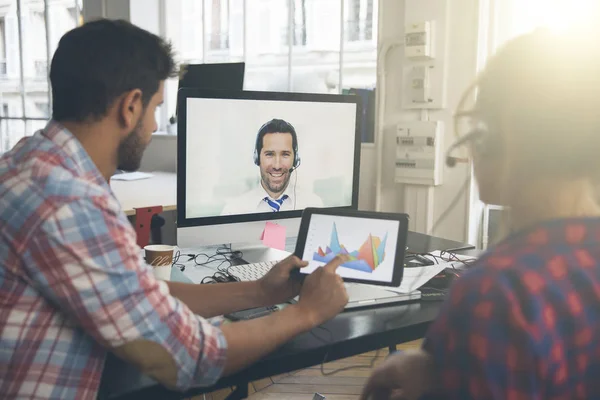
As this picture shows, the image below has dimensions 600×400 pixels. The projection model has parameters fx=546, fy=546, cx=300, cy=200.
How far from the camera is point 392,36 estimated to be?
2.72 m

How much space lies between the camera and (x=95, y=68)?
3.00 ft

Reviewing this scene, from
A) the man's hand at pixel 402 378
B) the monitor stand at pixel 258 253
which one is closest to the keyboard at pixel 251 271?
the monitor stand at pixel 258 253

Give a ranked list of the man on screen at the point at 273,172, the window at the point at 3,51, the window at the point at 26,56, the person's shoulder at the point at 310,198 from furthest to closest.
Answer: the window at the point at 3,51 < the window at the point at 26,56 < the person's shoulder at the point at 310,198 < the man on screen at the point at 273,172

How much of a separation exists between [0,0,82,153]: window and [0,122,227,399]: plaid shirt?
4.26m

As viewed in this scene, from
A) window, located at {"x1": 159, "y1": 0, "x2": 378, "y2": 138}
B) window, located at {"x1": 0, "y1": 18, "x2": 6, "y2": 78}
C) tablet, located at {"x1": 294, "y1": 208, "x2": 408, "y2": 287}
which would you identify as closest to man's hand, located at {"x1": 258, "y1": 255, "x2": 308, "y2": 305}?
tablet, located at {"x1": 294, "y1": 208, "x2": 408, "y2": 287}

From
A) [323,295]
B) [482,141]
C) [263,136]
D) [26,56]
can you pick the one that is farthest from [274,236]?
[26,56]

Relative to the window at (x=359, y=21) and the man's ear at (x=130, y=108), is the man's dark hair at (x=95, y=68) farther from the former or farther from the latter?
the window at (x=359, y=21)

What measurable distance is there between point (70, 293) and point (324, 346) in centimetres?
45

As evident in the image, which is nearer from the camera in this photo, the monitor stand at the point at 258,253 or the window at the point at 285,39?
the monitor stand at the point at 258,253

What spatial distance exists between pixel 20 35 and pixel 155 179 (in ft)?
8.45

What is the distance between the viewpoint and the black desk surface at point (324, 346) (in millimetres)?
856

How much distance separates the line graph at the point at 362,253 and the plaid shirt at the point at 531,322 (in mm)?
555

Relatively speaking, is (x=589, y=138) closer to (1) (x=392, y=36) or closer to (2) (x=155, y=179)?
(1) (x=392, y=36)

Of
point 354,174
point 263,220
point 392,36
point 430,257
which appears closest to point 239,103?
point 263,220
